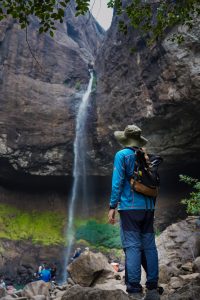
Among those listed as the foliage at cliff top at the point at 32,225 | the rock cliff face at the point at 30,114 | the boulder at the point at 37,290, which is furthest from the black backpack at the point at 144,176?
the foliage at cliff top at the point at 32,225

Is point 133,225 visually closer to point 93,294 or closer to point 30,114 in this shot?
point 93,294

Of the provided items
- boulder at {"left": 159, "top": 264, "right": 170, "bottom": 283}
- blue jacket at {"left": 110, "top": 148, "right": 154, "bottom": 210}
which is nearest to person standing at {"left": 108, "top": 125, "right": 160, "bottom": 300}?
blue jacket at {"left": 110, "top": 148, "right": 154, "bottom": 210}

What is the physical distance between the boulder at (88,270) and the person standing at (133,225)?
3.20 metres

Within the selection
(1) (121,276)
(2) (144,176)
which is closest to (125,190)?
(2) (144,176)

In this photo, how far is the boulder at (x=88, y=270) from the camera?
22.3ft

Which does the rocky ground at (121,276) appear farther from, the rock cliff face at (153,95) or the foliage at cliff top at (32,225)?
the foliage at cliff top at (32,225)

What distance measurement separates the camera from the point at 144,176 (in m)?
3.89

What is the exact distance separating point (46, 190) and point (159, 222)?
7.98 metres

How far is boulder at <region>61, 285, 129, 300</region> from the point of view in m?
3.25

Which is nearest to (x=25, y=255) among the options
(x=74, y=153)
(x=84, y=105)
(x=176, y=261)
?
(x=74, y=153)

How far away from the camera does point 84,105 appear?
71.5 feet

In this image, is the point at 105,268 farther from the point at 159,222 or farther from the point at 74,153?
the point at 74,153

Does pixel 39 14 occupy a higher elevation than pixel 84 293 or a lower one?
higher

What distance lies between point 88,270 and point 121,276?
2.65ft
